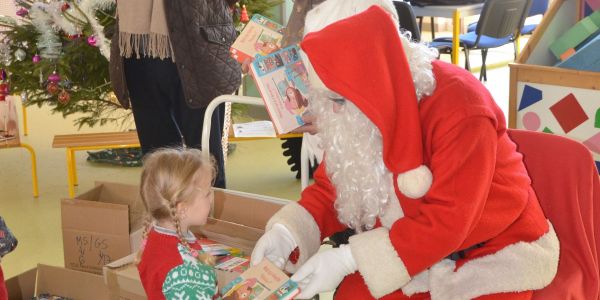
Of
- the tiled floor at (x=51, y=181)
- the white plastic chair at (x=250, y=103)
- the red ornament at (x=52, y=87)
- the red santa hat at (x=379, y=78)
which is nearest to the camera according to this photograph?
the red santa hat at (x=379, y=78)

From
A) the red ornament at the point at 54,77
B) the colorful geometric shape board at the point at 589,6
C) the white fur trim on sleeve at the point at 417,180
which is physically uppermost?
the colorful geometric shape board at the point at 589,6

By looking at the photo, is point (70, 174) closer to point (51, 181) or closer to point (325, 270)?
point (51, 181)

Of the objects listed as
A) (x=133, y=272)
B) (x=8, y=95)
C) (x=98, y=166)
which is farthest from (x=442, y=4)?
(x=133, y=272)

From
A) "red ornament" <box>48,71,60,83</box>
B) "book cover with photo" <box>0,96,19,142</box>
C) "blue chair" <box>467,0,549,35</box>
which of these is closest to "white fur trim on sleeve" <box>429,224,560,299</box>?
"red ornament" <box>48,71,60,83</box>

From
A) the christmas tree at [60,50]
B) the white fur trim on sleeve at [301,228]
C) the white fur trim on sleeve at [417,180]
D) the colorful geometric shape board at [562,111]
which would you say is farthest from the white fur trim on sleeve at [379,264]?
the christmas tree at [60,50]

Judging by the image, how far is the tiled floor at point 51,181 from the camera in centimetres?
349

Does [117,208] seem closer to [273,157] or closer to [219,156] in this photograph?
[219,156]

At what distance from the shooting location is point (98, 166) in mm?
4715

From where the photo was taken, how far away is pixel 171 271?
1813 mm

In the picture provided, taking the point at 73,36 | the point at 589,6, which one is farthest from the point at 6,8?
the point at 589,6

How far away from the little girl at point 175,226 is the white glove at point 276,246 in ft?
0.41

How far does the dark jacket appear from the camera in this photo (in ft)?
9.52

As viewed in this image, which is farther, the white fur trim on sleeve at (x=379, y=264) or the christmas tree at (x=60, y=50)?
the christmas tree at (x=60, y=50)

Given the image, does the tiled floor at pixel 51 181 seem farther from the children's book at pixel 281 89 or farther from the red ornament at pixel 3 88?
the children's book at pixel 281 89
